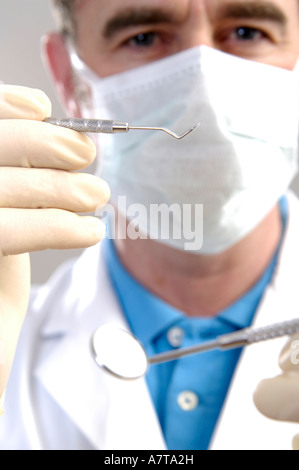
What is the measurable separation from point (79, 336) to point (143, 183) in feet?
1.45

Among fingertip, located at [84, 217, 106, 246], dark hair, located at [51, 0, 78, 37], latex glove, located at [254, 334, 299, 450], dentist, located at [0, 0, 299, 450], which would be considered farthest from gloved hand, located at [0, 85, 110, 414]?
dark hair, located at [51, 0, 78, 37]

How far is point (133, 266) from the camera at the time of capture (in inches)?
64.1

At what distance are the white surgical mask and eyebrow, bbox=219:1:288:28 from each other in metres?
0.14

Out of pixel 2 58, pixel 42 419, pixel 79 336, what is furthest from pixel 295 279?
pixel 2 58

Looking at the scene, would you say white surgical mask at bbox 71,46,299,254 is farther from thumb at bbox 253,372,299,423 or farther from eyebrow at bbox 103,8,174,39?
thumb at bbox 253,372,299,423

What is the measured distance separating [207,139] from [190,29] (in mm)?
301

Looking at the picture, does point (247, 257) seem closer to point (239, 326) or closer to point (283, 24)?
point (239, 326)

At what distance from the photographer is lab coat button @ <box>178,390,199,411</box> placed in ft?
4.42

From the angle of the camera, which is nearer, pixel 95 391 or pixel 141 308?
pixel 95 391

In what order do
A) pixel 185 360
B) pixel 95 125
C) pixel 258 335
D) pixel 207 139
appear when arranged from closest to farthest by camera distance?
pixel 95 125 < pixel 258 335 < pixel 207 139 < pixel 185 360

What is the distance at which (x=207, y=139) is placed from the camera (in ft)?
3.85

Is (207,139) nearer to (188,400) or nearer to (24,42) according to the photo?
(188,400)

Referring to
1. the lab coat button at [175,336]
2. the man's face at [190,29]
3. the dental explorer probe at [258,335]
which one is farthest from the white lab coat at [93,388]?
the man's face at [190,29]

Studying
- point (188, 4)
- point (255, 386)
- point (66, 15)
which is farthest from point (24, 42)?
point (255, 386)
